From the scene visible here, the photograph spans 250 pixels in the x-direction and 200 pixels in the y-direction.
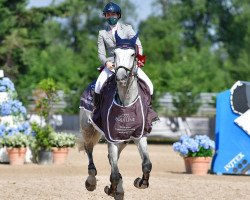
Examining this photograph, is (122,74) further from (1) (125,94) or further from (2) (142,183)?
(2) (142,183)

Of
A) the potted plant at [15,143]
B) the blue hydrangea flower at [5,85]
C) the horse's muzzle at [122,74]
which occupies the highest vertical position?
the horse's muzzle at [122,74]

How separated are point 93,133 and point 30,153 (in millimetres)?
8930

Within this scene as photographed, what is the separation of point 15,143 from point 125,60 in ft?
34.8

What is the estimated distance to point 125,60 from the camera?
8.63m

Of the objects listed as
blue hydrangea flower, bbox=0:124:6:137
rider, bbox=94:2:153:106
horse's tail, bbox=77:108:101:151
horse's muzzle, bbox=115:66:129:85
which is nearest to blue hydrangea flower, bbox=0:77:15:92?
blue hydrangea flower, bbox=0:124:6:137

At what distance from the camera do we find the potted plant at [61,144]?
63.0 feet

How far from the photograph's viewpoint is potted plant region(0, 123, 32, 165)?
61.5ft

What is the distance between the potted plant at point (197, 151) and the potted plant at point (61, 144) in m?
3.77

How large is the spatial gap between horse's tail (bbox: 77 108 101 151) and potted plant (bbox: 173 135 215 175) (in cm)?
502

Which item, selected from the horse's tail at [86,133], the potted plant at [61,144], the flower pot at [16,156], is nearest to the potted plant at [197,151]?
the potted plant at [61,144]

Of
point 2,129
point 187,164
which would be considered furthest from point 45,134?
point 187,164

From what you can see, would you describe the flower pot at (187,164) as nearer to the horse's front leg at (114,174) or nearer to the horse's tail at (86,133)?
the horse's tail at (86,133)

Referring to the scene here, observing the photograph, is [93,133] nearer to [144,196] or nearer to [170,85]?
[144,196]

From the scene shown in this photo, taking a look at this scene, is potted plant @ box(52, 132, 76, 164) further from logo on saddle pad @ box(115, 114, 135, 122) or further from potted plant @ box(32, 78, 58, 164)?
logo on saddle pad @ box(115, 114, 135, 122)
